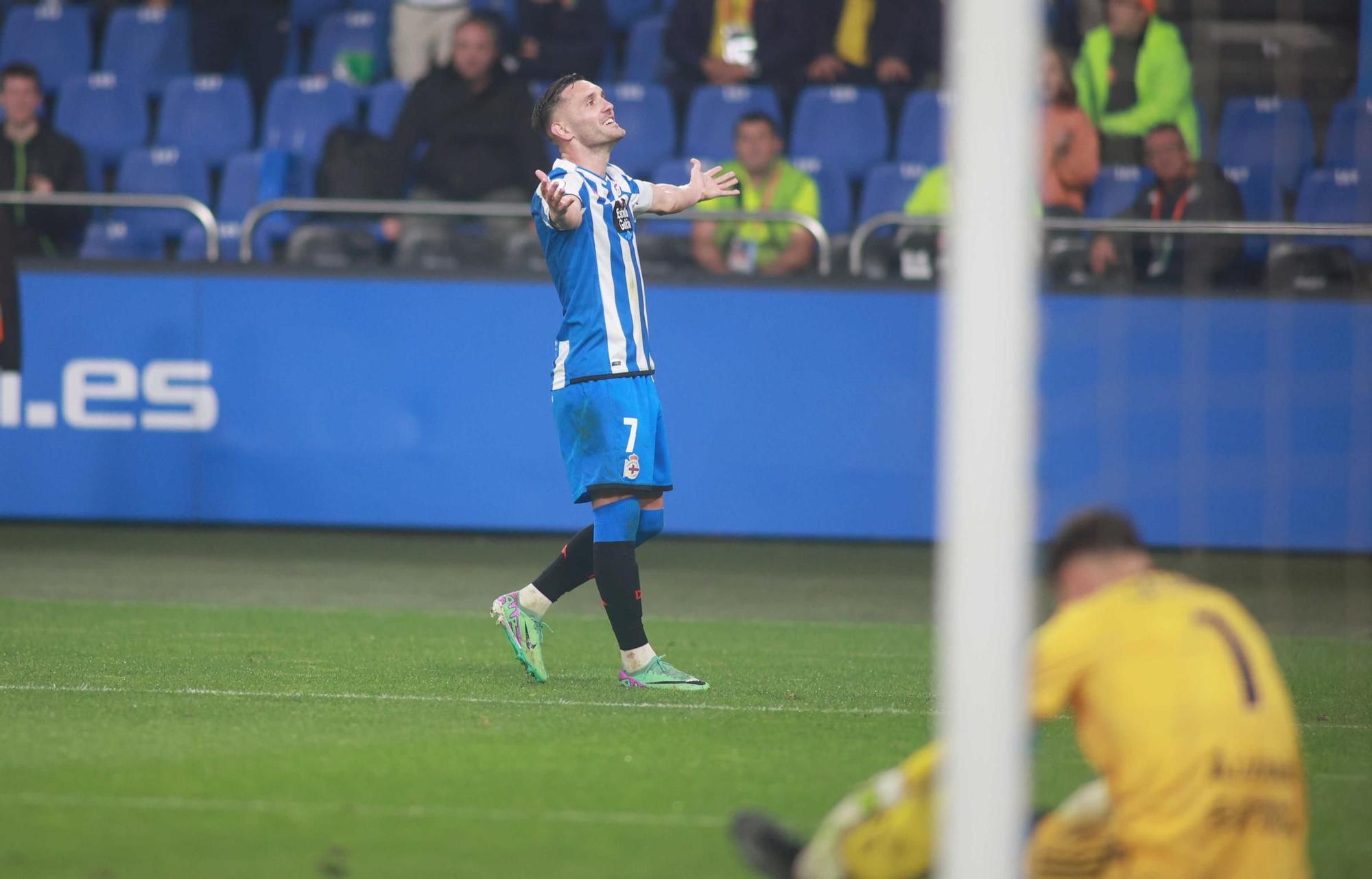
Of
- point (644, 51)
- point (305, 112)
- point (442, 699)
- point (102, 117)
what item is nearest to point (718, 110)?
point (644, 51)

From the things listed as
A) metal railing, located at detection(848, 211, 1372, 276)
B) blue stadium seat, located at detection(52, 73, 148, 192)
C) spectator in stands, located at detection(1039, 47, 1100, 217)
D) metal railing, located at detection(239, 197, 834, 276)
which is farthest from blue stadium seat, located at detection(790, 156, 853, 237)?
blue stadium seat, located at detection(52, 73, 148, 192)

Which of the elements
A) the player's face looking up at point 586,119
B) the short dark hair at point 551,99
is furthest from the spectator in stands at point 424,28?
the player's face looking up at point 586,119

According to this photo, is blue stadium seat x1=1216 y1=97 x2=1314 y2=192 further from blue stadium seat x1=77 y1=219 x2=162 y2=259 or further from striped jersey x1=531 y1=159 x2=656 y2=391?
blue stadium seat x1=77 y1=219 x2=162 y2=259

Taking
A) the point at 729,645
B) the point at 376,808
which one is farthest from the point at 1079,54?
the point at 376,808

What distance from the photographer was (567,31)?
44.0 ft

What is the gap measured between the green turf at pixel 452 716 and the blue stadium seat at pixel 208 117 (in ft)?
11.3

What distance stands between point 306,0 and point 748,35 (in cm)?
358

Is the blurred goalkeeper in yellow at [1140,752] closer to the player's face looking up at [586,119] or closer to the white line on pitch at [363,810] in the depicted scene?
the white line on pitch at [363,810]

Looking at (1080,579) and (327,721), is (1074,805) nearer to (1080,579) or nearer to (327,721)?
(1080,579)

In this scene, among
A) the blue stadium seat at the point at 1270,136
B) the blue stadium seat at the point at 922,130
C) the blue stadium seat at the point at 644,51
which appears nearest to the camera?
the blue stadium seat at the point at 1270,136

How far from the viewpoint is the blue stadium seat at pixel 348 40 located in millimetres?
13977

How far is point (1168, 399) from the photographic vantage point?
11.0 metres

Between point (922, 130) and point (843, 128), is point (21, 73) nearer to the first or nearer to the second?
point (843, 128)

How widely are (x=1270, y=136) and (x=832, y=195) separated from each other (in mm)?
2740
